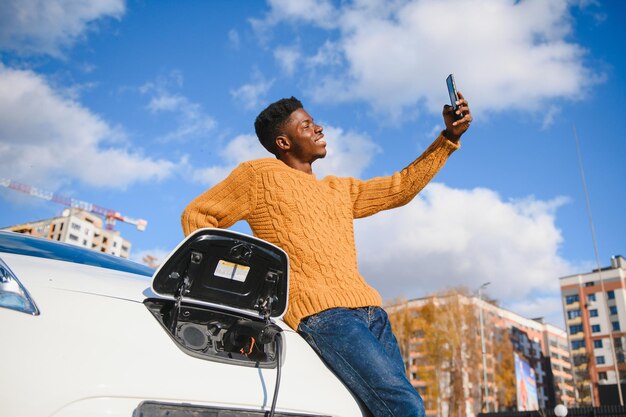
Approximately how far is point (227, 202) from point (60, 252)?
0.64 meters

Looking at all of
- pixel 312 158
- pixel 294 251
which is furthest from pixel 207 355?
pixel 312 158

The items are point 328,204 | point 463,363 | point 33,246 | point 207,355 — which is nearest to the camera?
point 207,355

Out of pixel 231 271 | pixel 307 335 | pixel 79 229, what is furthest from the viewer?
pixel 79 229

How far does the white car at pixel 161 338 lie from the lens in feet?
3.81

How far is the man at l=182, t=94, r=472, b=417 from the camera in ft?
5.64

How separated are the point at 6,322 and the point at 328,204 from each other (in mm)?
1316

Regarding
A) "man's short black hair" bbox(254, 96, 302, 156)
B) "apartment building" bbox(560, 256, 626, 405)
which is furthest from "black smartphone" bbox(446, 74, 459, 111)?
"apartment building" bbox(560, 256, 626, 405)

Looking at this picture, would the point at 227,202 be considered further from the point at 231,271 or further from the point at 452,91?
the point at 452,91

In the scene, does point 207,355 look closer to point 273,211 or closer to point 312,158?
point 273,211

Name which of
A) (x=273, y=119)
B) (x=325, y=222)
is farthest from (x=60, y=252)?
(x=273, y=119)

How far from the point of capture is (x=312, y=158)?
2.46 metres

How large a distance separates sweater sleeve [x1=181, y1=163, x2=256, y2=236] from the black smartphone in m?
0.93

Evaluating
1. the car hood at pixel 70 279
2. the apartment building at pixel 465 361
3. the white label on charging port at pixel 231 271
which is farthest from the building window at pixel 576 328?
the car hood at pixel 70 279

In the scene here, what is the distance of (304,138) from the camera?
2445 millimetres
